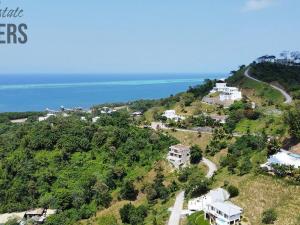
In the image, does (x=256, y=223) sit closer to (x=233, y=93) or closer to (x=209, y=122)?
(x=209, y=122)

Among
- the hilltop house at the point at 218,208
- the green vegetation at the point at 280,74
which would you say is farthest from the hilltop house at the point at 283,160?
the green vegetation at the point at 280,74

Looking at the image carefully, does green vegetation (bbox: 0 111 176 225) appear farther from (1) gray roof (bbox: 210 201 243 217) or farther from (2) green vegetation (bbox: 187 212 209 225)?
(1) gray roof (bbox: 210 201 243 217)

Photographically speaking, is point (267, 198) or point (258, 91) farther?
point (258, 91)

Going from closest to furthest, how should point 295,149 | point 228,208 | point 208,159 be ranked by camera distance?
point 228,208
point 295,149
point 208,159

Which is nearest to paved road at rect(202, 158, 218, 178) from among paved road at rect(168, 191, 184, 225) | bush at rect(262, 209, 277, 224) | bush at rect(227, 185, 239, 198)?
paved road at rect(168, 191, 184, 225)

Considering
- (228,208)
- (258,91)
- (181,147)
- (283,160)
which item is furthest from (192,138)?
(228,208)

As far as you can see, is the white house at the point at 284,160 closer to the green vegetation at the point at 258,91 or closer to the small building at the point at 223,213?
the small building at the point at 223,213

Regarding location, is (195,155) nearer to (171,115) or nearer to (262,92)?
(171,115)

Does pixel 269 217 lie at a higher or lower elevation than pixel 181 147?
lower
